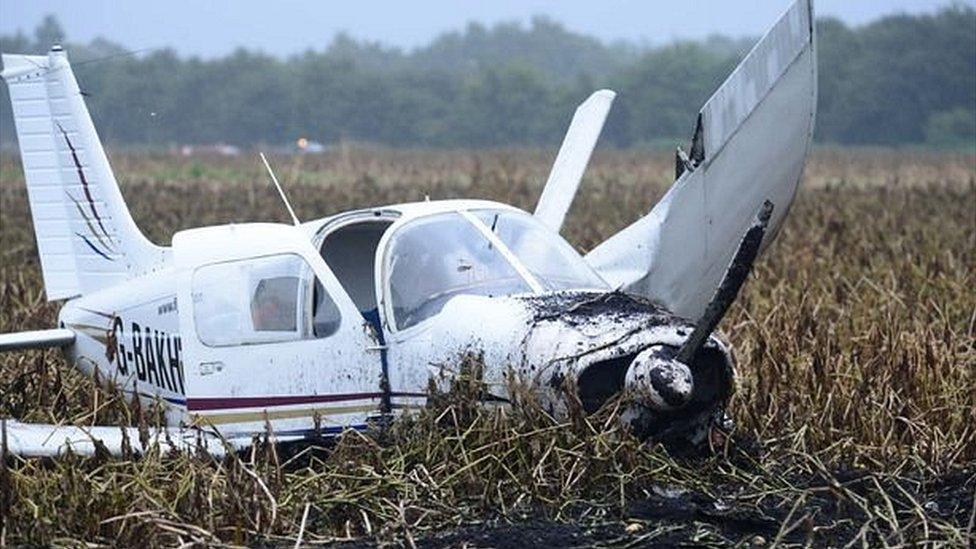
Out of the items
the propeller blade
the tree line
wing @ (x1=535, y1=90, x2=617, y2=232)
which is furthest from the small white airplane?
the tree line

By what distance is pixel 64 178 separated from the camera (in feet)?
39.6

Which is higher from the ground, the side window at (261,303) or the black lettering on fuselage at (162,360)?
the side window at (261,303)

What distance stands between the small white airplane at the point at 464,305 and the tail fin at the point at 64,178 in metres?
0.97

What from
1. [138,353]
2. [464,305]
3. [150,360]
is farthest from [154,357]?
[464,305]

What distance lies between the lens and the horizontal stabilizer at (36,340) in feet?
34.6

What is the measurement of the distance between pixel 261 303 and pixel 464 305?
1299 mm

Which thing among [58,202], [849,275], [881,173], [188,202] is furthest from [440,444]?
[881,173]

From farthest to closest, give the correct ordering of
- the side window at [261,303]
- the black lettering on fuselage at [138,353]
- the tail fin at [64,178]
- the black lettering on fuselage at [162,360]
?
the tail fin at [64,178] → the black lettering on fuselage at [138,353] → the black lettering on fuselage at [162,360] → the side window at [261,303]

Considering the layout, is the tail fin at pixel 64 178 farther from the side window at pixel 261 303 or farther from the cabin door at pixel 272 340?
the side window at pixel 261 303

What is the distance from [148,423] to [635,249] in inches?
107

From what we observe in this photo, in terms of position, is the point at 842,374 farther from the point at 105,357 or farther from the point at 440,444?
the point at 105,357

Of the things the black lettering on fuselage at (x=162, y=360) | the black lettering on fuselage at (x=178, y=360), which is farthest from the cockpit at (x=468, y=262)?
the black lettering on fuselage at (x=162, y=360)

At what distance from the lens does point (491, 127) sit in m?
89.5

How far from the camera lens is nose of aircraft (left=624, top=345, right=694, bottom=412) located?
8023 millimetres
